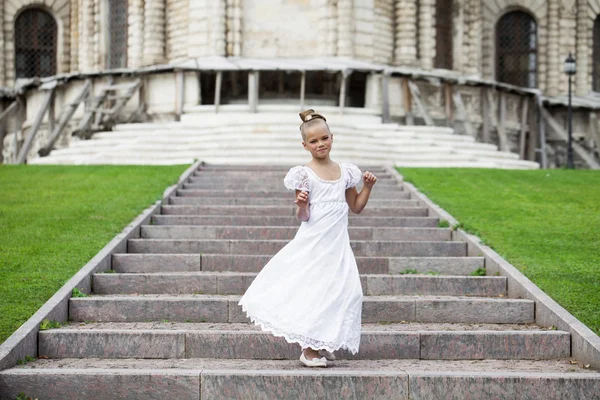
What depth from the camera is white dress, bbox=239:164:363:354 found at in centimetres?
653

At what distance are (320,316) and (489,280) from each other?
347 centimetres

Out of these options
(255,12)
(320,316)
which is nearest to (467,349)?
(320,316)

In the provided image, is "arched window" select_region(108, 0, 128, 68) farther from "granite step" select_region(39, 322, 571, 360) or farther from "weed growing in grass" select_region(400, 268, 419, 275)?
"granite step" select_region(39, 322, 571, 360)

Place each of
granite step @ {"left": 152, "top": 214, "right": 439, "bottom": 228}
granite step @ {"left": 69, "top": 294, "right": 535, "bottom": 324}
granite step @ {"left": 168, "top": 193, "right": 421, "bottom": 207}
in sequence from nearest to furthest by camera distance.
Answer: granite step @ {"left": 69, "top": 294, "right": 535, "bottom": 324}, granite step @ {"left": 152, "top": 214, "right": 439, "bottom": 228}, granite step @ {"left": 168, "top": 193, "right": 421, "bottom": 207}

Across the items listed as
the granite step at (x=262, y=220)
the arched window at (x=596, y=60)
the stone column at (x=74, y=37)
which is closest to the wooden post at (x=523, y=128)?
the arched window at (x=596, y=60)

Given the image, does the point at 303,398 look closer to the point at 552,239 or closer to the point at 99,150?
the point at 552,239

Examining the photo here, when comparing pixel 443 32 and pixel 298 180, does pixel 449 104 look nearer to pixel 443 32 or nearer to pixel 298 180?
pixel 443 32

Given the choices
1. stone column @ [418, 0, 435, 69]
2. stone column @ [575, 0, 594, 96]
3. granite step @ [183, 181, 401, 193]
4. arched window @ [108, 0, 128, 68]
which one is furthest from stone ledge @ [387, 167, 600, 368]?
stone column @ [575, 0, 594, 96]

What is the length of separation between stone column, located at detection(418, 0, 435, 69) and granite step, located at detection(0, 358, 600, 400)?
26.1 m

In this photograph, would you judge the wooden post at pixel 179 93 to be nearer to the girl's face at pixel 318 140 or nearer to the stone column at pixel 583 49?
the stone column at pixel 583 49

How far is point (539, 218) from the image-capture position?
42.7ft

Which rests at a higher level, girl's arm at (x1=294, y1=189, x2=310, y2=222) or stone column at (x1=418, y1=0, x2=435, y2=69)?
stone column at (x1=418, y1=0, x2=435, y2=69)

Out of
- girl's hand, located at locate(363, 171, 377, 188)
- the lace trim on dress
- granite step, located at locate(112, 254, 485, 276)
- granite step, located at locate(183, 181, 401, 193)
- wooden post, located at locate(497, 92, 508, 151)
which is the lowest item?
Answer: the lace trim on dress

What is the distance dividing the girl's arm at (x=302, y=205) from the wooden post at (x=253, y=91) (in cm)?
1948
